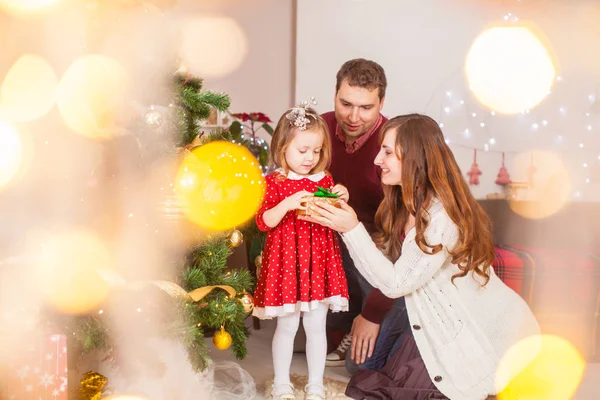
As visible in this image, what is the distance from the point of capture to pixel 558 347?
259cm

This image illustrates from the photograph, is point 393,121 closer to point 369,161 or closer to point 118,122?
point 369,161

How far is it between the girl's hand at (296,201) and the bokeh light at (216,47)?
2.13 metres

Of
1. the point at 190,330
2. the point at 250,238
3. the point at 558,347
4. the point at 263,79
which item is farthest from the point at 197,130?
the point at 263,79

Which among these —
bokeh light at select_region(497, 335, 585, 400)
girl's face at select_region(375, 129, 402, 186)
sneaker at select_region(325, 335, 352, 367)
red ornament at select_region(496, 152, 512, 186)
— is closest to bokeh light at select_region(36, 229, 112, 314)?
girl's face at select_region(375, 129, 402, 186)

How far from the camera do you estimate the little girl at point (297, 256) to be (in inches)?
74.4

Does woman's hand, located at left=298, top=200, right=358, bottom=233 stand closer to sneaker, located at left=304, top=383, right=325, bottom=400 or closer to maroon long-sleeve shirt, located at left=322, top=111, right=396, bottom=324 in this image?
sneaker, located at left=304, top=383, right=325, bottom=400

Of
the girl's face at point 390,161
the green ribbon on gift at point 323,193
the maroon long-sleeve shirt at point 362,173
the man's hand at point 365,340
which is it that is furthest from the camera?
the maroon long-sleeve shirt at point 362,173

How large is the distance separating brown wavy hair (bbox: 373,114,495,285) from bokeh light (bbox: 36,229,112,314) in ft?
3.10

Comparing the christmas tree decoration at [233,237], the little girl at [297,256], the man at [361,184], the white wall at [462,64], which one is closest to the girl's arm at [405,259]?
the little girl at [297,256]

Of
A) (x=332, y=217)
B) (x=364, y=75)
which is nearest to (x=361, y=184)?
(x=364, y=75)

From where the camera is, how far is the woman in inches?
74.2

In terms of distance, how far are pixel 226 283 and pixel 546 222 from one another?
91.9 inches

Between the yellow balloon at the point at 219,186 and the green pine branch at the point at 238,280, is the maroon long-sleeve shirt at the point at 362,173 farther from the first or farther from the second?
the green pine branch at the point at 238,280

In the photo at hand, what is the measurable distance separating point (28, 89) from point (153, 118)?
31 cm
